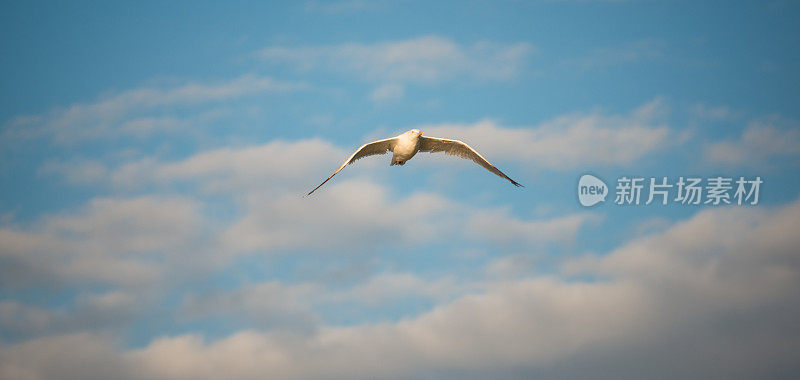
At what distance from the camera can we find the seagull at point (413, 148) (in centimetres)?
4275

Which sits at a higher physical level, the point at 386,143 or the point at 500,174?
the point at 386,143

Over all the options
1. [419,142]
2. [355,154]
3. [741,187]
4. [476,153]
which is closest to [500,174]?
[476,153]

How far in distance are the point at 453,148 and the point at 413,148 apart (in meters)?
3.47

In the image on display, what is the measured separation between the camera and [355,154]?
4228 cm

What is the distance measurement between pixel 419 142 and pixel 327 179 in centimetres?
839

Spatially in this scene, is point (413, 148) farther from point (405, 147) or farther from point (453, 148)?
point (453, 148)

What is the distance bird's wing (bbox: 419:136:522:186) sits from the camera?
43.0 meters

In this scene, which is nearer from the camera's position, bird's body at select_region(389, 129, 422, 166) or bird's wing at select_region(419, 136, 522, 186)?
bird's body at select_region(389, 129, 422, 166)

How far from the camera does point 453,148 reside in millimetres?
44688

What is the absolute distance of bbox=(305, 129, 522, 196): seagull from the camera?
140 ft

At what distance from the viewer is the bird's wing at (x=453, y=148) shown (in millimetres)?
43009

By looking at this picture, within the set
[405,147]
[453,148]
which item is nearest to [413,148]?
[405,147]

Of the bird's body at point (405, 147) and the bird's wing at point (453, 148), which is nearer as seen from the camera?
the bird's body at point (405, 147)

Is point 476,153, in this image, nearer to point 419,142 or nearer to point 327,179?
point 419,142
